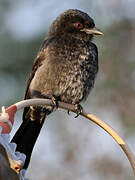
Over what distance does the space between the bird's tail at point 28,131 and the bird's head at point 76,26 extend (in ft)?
2.98

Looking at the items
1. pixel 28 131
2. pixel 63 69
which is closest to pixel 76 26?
pixel 63 69

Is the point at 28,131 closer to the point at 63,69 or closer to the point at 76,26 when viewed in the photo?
the point at 63,69

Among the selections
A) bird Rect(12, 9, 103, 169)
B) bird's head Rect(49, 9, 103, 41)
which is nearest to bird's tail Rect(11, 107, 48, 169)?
bird Rect(12, 9, 103, 169)

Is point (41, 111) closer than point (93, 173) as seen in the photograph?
Yes

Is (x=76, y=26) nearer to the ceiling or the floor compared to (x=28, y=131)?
nearer to the ceiling

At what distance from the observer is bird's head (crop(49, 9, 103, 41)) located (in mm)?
6430

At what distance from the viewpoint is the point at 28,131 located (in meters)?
6.06

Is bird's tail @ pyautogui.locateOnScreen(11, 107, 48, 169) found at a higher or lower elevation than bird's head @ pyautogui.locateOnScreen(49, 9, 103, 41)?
lower

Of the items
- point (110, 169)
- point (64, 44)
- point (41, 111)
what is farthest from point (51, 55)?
point (110, 169)

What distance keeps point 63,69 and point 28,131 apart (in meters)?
0.73

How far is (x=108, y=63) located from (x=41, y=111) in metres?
5.53

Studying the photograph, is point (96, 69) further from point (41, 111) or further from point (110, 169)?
point (110, 169)

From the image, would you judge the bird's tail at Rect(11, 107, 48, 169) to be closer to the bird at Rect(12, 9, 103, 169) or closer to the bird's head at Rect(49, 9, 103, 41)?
the bird at Rect(12, 9, 103, 169)

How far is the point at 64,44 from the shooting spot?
6234 mm
